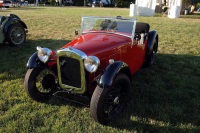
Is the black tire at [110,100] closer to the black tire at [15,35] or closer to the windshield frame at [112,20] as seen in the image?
the windshield frame at [112,20]

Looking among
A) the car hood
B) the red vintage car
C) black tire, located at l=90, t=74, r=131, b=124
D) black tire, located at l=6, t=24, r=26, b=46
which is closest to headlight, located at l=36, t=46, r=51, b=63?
the red vintage car

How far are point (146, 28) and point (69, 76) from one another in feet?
8.65

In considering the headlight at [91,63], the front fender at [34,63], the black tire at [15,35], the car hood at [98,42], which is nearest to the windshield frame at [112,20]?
the car hood at [98,42]

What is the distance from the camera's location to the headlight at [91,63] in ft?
9.24

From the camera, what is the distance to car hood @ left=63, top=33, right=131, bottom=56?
3.20 meters

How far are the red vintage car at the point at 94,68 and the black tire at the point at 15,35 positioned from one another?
12.1 feet

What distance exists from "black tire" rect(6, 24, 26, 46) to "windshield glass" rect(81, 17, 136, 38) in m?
3.71

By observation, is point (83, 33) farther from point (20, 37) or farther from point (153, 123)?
point (20, 37)

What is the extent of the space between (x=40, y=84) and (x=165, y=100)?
233cm

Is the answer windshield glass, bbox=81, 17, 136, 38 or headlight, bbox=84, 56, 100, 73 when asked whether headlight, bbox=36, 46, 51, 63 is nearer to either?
headlight, bbox=84, 56, 100, 73

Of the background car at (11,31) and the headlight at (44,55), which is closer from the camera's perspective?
the headlight at (44,55)

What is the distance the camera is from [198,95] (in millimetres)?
3889

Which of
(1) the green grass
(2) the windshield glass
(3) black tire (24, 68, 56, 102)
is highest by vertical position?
(2) the windshield glass

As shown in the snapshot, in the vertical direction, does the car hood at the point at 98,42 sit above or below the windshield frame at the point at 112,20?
below
